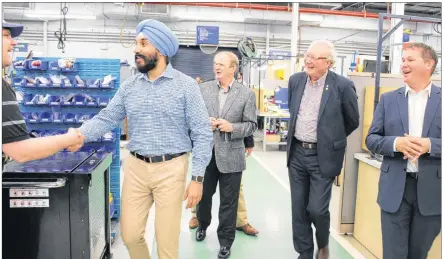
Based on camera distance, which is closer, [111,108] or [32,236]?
[32,236]

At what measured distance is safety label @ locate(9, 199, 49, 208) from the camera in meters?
2.04

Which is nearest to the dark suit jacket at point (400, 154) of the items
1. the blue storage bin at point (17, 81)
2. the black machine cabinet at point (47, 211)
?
the black machine cabinet at point (47, 211)

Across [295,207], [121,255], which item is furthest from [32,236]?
[295,207]

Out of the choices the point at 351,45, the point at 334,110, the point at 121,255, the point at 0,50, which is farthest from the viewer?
the point at 351,45

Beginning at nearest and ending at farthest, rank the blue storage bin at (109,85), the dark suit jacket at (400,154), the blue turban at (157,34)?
1. the dark suit jacket at (400,154)
2. the blue turban at (157,34)
3. the blue storage bin at (109,85)

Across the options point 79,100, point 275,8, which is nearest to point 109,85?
point 79,100

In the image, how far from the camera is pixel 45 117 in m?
3.49

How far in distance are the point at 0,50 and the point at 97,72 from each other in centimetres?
174

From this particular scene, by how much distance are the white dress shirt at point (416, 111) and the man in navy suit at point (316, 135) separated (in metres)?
0.60

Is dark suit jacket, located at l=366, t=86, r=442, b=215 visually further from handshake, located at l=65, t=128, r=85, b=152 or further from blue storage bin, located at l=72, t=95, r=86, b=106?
blue storage bin, located at l=72, t=95, r=86, b=106

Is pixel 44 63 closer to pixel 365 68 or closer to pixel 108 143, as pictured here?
pixel 108 143

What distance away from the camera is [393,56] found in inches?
258

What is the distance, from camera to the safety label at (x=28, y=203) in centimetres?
204

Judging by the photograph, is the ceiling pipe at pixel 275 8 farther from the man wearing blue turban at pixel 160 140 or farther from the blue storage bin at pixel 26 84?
the man wearing blue turban at pixel 160 140
